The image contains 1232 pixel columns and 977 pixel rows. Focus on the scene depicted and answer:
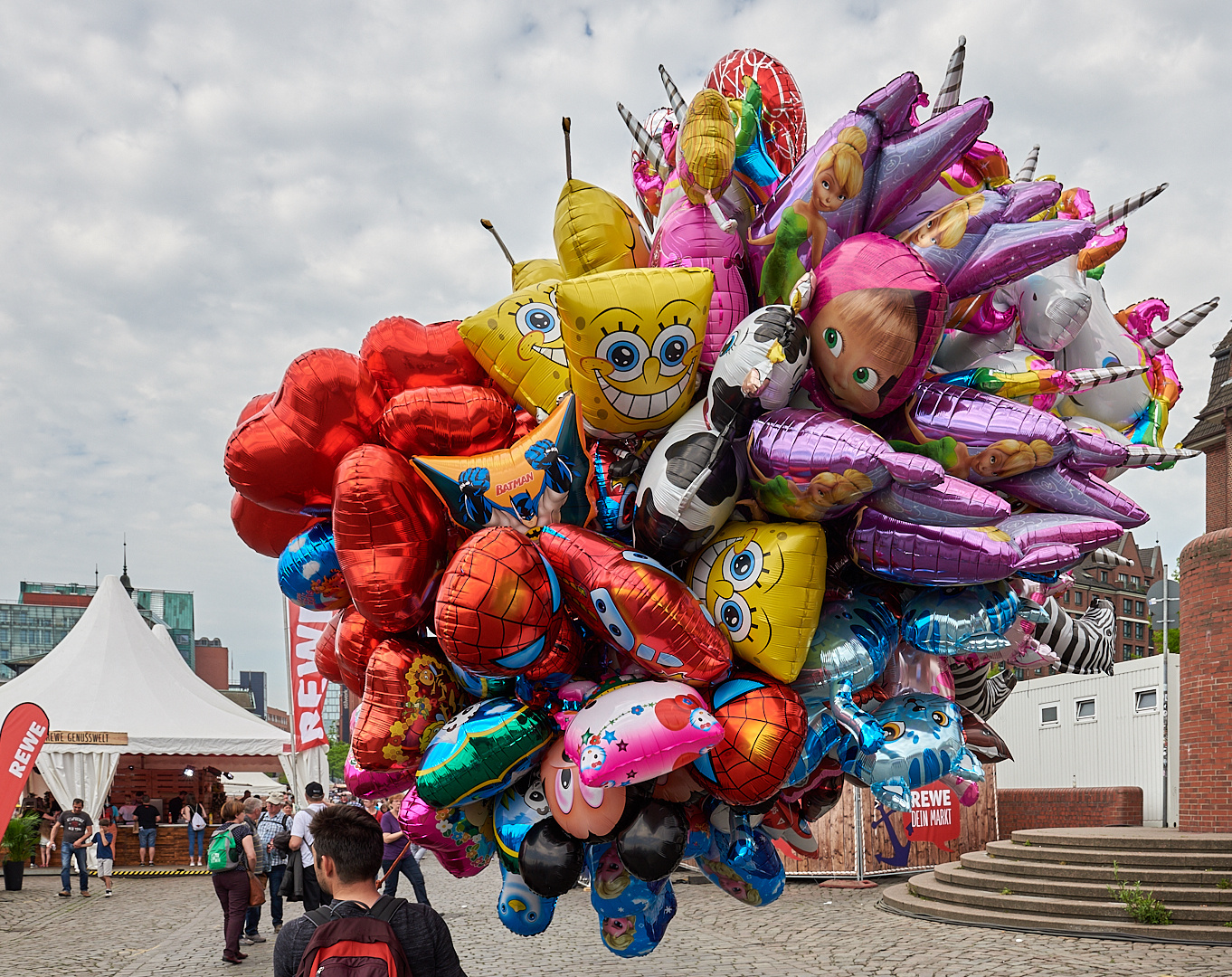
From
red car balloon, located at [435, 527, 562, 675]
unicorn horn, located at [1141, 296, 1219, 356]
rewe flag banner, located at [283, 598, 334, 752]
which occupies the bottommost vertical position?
rewe flag banner, located at [283, 598, 334, 752]

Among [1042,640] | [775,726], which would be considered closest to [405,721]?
[775,726]

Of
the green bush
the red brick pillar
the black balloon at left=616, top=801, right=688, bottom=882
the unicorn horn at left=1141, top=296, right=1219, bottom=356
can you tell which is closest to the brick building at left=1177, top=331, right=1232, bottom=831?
the red brick pillar

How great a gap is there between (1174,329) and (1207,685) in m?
9.70

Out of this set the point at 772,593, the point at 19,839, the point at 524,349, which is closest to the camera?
the point at 772,593

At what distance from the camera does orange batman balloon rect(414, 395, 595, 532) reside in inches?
121

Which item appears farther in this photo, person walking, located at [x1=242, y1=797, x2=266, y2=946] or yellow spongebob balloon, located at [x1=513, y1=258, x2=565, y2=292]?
person walking, located at [x1=242, y1=797, x2=266, y2=946]

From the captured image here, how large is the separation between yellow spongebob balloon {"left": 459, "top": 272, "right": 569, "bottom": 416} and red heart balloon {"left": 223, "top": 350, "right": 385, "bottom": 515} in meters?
0.41

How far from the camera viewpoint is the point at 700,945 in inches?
A: 399

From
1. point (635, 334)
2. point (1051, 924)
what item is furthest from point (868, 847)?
point (635, 334)

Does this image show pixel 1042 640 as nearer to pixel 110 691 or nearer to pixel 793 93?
pixel 793 93

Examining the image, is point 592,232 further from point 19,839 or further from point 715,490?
point 19,839

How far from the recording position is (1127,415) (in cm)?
358

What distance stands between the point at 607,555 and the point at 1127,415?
198 cm

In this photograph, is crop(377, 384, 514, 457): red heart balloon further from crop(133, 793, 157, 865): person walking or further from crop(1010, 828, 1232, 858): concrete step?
crop(133, 793, 157, 865): person walking
